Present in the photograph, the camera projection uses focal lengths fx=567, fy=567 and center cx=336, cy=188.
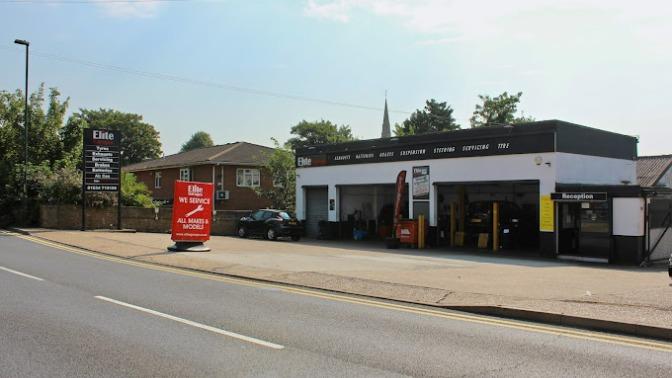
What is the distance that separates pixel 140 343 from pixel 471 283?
7538 mm

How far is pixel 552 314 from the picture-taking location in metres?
8.41

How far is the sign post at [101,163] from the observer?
92.8ft

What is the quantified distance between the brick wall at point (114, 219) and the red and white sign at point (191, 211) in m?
10.7

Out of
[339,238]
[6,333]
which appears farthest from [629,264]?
[6,333]

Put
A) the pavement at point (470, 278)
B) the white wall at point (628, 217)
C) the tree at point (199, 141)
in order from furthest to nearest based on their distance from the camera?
the tree at point (199, 141) < the white wall at point (628, 217) < the pavement at point (470, 278)

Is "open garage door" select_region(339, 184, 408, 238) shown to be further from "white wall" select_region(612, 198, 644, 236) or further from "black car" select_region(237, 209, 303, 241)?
"white wall" select_region(612, 198, 644, 236)

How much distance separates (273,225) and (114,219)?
32.6ft

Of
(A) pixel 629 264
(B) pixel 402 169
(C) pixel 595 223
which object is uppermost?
(B) pixel 402 169

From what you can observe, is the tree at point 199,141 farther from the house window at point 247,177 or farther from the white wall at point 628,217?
the white wall at point 628,217

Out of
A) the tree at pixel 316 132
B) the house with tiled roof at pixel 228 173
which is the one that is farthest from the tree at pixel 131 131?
the house with tiled roof at pixel 228 173

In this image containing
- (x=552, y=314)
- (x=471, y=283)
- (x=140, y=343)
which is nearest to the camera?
(x=140, y=343)

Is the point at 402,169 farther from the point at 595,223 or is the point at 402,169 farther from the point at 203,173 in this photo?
the point at 203,173

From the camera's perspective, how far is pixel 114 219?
30.9 m

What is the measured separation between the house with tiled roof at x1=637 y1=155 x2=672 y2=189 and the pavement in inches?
714
